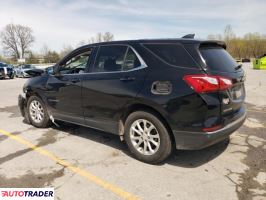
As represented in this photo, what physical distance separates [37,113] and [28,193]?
292 centimetres

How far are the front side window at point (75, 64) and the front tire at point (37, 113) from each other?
0.94 m

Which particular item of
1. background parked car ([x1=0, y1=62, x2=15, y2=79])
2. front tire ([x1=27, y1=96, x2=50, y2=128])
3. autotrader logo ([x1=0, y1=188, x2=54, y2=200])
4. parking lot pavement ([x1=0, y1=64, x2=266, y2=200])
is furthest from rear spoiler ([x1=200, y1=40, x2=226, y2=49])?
background parked car ([x1=0, y1=62, x2=15, y2=79])

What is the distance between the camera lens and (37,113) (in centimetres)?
580

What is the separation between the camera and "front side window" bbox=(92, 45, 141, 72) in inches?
159

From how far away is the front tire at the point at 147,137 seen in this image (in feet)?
12.1

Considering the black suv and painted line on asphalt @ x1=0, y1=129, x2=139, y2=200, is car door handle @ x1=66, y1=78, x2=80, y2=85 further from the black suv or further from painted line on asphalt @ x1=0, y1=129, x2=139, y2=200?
painted line on asphalt @ x1=0, y1=129, x2=139, y2=200

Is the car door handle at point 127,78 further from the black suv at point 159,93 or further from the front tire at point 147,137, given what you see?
the front tire at point 147,137

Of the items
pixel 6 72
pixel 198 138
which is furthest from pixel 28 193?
pixel 6 72

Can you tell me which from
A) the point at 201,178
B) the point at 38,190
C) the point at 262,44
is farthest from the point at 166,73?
the point at 262,44

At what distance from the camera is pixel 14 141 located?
499 centimetres

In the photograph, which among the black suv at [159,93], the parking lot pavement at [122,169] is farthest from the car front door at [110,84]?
the parking lot pavement at [122,169]

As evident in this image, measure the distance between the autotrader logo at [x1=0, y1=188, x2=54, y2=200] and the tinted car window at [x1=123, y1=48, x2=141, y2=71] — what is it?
6.61ft

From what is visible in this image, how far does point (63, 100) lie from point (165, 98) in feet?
7.61

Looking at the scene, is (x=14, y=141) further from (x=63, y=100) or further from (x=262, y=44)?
(x=262, y=44)
